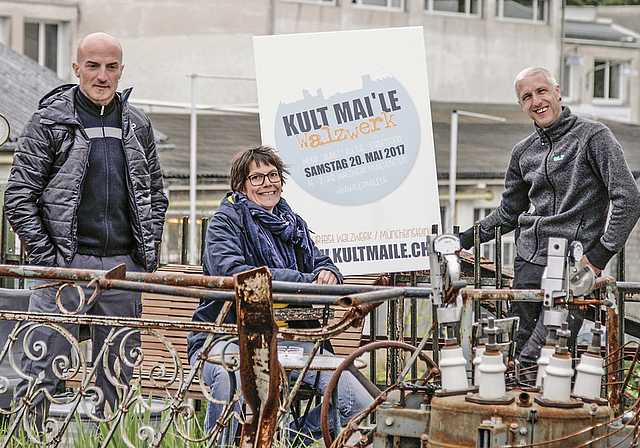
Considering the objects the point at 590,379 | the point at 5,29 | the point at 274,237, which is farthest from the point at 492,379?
the point at 5,29

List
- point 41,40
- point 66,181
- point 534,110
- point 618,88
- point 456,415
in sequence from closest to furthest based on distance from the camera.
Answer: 1. point 456,415
2. point 66,181
3. point 534,110
4. point 41,40
5. point 618,88

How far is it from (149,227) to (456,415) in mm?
2303

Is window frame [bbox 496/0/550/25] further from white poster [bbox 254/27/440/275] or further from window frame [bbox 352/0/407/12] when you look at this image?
white poster [bbox 254/27/440/275]

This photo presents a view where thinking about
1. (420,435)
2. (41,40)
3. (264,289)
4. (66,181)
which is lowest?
(420,435)

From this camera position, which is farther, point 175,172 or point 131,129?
point 175,172

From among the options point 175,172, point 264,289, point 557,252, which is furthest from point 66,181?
point 175,172

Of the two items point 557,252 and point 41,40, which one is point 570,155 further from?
point 41,40

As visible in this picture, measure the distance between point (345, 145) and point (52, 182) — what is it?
187 cm

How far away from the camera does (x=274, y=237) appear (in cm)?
461

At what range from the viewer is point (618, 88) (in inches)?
1532

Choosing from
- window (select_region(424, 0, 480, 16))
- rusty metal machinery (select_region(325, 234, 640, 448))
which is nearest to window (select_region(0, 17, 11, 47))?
window (select_region(424, 0, 480, 16))

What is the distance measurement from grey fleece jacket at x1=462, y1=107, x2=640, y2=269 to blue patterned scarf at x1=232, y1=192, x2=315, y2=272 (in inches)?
48.5

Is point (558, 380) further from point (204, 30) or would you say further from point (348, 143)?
point (204, 30)

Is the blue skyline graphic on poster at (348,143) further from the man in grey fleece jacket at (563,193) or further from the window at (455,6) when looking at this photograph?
the window at (455,6)
